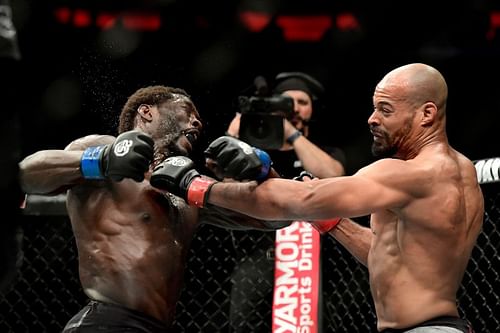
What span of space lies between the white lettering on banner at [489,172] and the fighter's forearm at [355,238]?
492 millimetres

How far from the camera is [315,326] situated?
281cm

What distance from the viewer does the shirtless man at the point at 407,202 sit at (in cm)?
211

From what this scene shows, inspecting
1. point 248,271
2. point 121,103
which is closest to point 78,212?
point 121,103

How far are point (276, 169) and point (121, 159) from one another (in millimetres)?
1175

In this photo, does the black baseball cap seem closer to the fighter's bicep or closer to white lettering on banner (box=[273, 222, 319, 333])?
white lettering on banner (box=[273, 222, 319, 333])

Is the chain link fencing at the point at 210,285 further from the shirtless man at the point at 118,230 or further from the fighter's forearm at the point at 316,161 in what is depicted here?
the shirtless man at the point at 118,230

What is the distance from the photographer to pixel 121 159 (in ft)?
6.77

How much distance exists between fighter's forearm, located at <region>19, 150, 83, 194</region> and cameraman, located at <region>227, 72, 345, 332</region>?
3.03ft

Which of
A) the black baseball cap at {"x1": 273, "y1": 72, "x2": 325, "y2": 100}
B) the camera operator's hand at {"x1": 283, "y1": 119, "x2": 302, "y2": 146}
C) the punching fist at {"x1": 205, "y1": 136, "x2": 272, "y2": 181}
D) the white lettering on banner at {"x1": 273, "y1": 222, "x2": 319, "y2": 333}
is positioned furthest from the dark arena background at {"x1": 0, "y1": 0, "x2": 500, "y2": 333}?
the punching fist at {"x1": 205, "y1": 136, "x2": 272, "y2": 181}

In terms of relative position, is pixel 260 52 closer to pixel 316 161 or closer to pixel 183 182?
pixel 316 161

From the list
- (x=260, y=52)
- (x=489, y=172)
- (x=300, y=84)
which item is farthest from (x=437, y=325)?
(x=260, y=52)

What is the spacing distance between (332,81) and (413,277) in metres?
2.46

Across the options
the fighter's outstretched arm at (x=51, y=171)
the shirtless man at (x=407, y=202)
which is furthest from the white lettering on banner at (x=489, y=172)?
the fighter's outstretched arm at (x=51, y=171)

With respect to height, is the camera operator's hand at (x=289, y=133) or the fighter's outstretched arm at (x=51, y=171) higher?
the camera operator's hand at (x=289, y=133)
